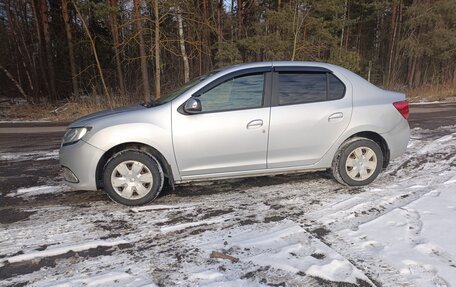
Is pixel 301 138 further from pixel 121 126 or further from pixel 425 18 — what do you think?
pixel 425 18

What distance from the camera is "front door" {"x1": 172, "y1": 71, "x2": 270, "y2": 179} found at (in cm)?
452

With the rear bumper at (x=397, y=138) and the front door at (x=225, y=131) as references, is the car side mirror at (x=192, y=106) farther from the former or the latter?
the rear bumper at (x=397, y=138)

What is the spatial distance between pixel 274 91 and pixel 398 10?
3278 cm

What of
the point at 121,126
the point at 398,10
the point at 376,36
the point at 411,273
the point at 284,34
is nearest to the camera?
the point at 411,273

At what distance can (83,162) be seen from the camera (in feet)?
14.5

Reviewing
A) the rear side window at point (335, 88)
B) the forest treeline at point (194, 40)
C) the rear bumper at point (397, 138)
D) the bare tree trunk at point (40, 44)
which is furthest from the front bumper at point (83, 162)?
the bare tree trunk at point (40, 44)

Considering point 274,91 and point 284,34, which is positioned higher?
point 284,34

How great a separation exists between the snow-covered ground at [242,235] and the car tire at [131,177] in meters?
0.15

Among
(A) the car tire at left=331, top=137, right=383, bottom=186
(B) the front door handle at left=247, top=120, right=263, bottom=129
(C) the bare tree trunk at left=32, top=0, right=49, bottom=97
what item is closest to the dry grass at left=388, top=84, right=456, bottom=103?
(A) the car tire at left=331, top=137, right=383, bottom=186

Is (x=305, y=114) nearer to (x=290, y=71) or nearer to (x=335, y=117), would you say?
(x=335, y=117)

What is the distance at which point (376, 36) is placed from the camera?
38.9 metres

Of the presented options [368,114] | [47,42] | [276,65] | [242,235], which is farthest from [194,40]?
[242,235]

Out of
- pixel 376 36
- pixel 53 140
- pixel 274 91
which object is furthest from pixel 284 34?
pixel 376 36

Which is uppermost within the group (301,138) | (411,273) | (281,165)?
(301,138)
